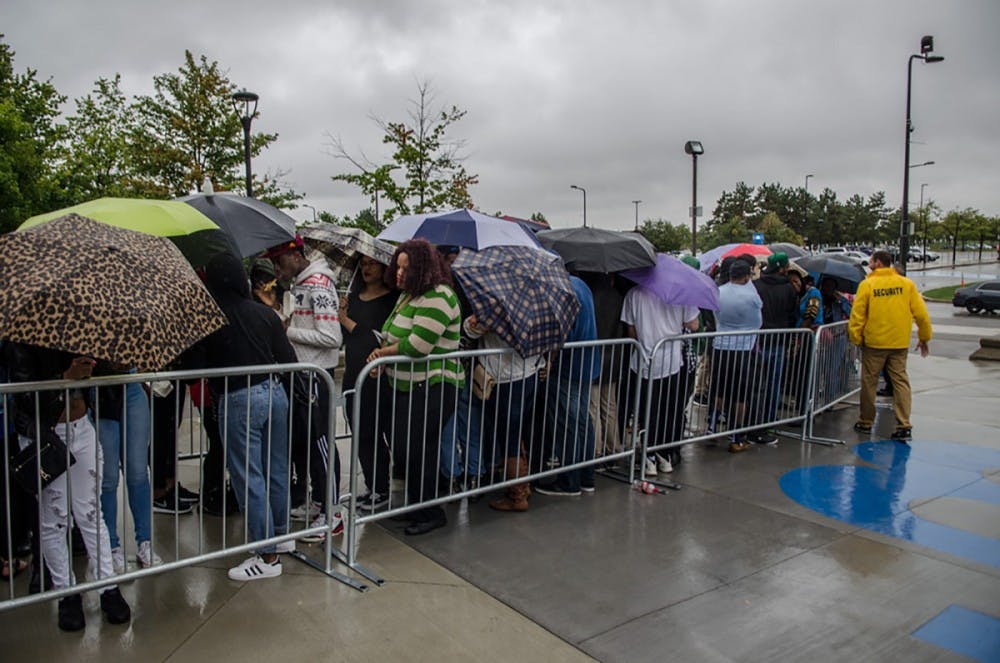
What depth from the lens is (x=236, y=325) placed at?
3854 mm

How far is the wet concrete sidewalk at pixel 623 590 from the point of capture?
332 cm

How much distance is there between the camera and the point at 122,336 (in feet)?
9.37

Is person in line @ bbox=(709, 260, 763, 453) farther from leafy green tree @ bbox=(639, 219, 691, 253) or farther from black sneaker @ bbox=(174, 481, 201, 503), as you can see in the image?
leafy green tree @ bbox=(639, 219, 691, 253)

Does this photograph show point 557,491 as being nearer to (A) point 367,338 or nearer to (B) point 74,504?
(A) point 367,338

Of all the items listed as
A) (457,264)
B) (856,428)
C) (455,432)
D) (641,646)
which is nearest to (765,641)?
(641,646)

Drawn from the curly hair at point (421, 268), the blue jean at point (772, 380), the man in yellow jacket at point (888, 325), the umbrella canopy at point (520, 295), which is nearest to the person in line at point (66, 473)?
the curly hair at point (421, 268)

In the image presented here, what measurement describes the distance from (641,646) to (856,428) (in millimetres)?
5436

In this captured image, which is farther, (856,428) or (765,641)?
(856,428)

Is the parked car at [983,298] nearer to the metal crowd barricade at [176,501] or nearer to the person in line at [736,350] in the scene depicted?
the person in line at [736,350]

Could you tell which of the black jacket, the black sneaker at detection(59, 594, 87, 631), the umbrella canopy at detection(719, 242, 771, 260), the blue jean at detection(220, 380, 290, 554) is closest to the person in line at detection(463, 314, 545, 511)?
the blue jean at detection(220, 380, 290, 554)

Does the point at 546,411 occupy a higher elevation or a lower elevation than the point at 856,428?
higher

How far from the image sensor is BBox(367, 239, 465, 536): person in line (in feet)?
14.5

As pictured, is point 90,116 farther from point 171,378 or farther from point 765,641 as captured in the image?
point 765,641

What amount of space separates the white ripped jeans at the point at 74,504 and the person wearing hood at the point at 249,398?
0.66 meters
